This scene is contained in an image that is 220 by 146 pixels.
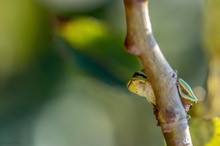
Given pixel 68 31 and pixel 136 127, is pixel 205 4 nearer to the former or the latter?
pixel 68 31

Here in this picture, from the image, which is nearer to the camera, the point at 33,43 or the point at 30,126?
the point at 33,43

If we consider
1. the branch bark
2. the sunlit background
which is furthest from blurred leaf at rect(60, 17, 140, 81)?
the branch bark

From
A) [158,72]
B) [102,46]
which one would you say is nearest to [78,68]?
[102,46]

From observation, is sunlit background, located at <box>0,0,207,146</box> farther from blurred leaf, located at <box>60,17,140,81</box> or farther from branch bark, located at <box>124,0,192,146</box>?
branch bark, located at <box>124,0,192,146</box>

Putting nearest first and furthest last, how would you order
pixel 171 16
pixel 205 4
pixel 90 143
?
1. pixel 205 4
2. pixel 90 143
3. pixel 171 16

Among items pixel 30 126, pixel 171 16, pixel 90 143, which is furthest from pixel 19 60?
pixel 171 16

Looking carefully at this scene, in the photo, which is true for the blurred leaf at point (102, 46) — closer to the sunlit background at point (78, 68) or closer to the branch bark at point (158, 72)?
the sunlit background at point (78, 68)

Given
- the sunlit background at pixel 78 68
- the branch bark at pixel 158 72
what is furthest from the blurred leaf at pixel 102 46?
the branch bark at pixel 158 72
